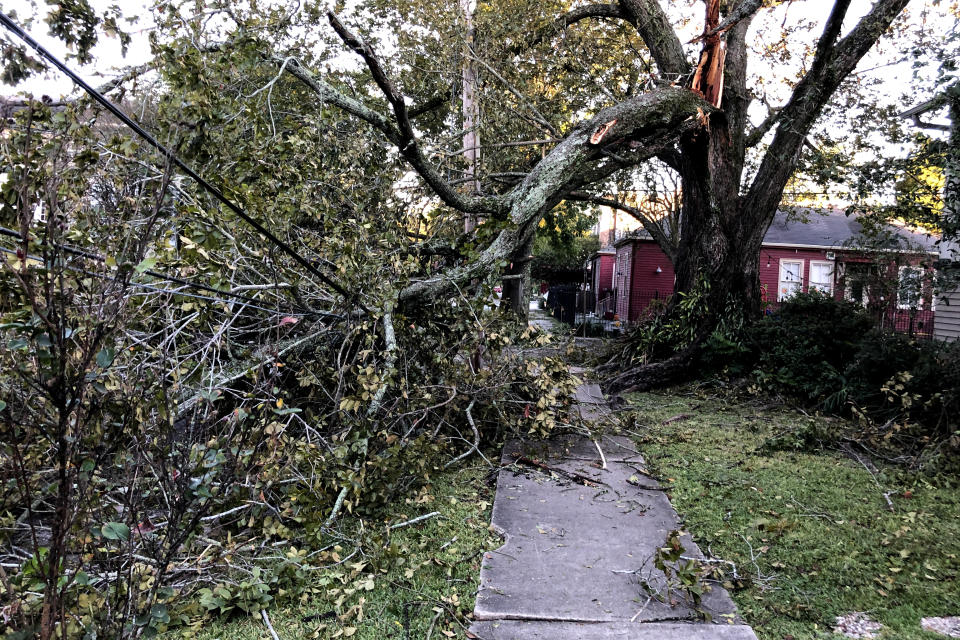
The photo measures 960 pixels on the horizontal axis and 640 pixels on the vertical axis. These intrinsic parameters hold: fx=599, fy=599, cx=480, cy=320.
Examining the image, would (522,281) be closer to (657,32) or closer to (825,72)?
(657,32)

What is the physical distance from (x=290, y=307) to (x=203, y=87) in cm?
157

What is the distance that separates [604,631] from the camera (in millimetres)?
2568

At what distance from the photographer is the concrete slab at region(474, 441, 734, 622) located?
2748 millimetres

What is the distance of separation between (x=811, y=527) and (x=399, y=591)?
2641 mm

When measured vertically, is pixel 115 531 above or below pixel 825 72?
below

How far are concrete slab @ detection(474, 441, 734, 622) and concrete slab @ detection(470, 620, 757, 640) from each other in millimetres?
49

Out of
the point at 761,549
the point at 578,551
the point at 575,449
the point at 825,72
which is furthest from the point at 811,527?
the point at 825,72

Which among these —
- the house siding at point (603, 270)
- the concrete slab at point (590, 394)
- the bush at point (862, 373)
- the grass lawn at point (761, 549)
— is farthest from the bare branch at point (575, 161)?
the house siding at point (603, 270)

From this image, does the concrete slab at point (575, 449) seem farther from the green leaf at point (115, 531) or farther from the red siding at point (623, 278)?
the red siding at point (623, 278)

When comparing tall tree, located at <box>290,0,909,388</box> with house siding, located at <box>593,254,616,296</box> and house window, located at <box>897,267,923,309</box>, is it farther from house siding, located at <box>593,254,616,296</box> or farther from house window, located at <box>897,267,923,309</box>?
house siding, located at <box>593,254,616,296</box>

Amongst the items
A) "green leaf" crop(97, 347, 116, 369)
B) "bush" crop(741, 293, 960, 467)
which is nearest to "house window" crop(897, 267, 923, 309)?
"bush" crop(741, 293, 960, 467)

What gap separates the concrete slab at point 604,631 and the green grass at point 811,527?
19 centimetres

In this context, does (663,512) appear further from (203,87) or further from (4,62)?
(4,62)

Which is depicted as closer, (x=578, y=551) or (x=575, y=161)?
(x=578, y=551)
